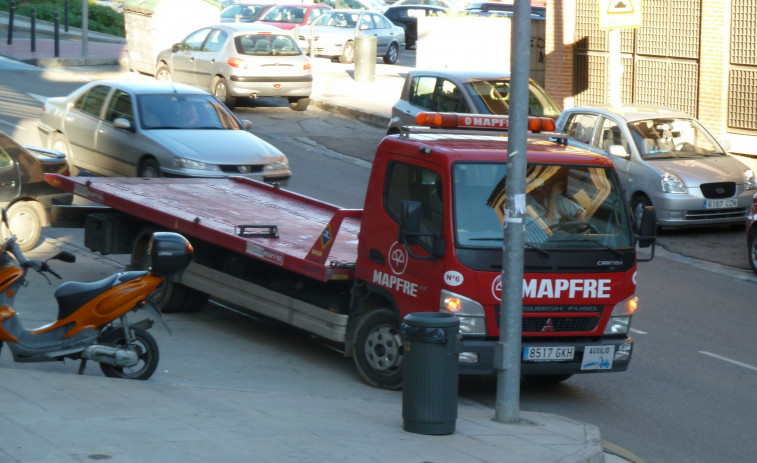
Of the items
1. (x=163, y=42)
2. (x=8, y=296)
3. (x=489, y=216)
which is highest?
(x=163, y=42)

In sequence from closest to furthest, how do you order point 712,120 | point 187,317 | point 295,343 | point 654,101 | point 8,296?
point 8,296 < point 295,343 < point 187,317 < point 712,120 < point 654,101

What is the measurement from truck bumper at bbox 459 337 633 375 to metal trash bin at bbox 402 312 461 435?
0.27 metres

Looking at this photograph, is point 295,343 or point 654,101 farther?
point 654,101

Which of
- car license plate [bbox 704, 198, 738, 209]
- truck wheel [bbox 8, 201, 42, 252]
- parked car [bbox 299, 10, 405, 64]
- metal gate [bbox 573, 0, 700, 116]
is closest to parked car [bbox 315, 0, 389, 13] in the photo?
parked car [bbox 299, 10, 405, 64]

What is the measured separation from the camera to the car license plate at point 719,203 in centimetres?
1605

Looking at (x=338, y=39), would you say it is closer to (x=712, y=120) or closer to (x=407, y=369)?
(x=712, y=120)

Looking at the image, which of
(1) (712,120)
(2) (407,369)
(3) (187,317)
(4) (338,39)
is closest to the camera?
(2) (407,369)

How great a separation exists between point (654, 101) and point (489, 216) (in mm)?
15182

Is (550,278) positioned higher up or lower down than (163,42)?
lower down

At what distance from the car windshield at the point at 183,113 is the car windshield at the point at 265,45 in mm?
7363

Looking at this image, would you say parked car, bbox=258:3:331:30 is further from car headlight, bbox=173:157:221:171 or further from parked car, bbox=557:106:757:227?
car headlight, bbox=173:157:221:171

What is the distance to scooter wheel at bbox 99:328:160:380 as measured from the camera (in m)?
8.87

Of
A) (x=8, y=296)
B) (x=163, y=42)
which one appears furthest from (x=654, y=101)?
(x=8, y=296)

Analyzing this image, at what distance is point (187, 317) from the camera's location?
11.7 meters
